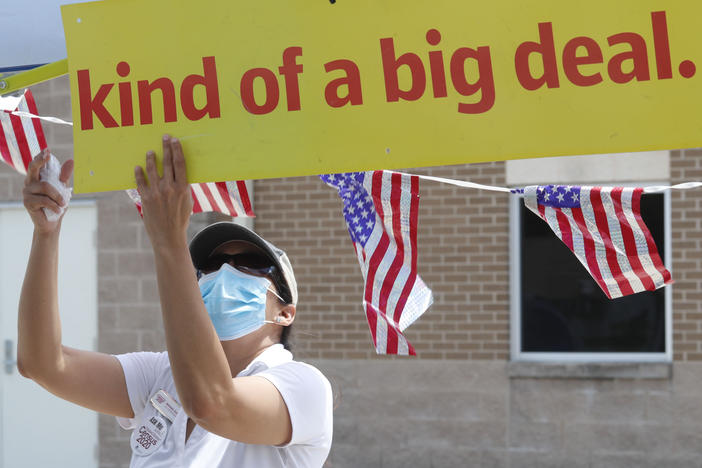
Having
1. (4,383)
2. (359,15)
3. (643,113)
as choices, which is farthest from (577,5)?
(4,383)

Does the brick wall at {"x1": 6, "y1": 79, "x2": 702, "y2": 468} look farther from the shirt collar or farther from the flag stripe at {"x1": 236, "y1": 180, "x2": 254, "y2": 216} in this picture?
the shirt collar

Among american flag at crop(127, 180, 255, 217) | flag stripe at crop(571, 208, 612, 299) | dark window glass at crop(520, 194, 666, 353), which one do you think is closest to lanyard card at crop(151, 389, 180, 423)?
american flag at crop(127, 180, 255, 217)

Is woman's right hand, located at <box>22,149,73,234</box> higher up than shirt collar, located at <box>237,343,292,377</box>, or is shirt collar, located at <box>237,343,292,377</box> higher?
woman's right hand, located at <box>22,149,73,234</box>

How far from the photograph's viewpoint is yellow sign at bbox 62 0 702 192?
1695mm

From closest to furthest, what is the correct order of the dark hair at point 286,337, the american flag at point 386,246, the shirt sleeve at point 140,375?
the shirt sleeve at point 140,375 < the dark hair at point 286,337 < the american flag at point 386,246

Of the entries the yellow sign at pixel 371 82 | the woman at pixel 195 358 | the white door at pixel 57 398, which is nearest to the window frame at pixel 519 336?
the white door at pixel 57 398

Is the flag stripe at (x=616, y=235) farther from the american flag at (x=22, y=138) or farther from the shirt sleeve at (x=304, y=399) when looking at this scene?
the american flag at (x=22, y=138)

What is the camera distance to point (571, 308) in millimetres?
7551

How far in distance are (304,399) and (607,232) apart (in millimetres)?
1287

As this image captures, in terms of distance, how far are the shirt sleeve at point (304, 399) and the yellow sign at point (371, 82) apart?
0.64m

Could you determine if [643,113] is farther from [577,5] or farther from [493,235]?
[493,235]

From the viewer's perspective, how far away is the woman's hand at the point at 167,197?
1.83 metres

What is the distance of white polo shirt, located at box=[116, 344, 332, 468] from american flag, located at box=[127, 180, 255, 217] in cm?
101

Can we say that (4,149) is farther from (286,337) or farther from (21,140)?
(286,337)
